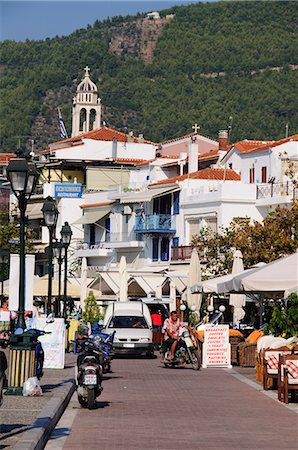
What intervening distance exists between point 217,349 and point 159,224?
4427cm

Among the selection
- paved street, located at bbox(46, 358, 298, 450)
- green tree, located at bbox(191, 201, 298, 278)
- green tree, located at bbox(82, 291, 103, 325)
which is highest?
green tree, located at bbox(191, 201, 298, 278)

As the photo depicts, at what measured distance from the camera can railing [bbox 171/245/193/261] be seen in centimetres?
7191

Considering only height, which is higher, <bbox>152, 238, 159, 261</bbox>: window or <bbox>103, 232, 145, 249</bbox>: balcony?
<bbox>103, 232, 145, 249</bbox>: balcony

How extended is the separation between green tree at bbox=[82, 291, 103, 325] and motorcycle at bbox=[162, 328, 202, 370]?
20.1 meters

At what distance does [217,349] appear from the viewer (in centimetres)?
3344

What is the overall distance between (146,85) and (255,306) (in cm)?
14928

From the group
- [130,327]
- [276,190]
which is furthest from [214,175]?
[130,327]

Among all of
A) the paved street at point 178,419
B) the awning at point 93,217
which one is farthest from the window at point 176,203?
the paved street at point 178,419

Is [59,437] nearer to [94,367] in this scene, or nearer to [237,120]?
[94,367]

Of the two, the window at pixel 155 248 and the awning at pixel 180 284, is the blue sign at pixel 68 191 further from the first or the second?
the awning at pixel 180 284

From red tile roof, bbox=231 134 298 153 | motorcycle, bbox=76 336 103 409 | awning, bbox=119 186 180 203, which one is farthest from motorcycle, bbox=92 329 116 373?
awning, bbox=119 186 180 203

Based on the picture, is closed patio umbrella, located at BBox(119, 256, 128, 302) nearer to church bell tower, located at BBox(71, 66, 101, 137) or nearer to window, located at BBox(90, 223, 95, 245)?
window, located at BBox(90, 223, 95, 245)

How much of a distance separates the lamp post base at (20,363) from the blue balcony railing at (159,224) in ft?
182

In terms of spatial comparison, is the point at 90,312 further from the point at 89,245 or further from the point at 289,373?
the point at 89,245
